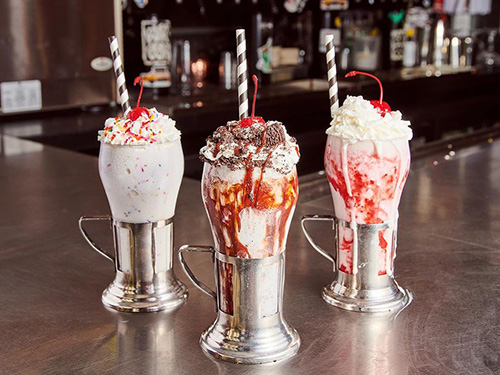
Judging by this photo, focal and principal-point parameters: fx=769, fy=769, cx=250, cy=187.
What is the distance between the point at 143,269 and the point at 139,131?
0.79 ft

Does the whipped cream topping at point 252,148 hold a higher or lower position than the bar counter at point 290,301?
higher

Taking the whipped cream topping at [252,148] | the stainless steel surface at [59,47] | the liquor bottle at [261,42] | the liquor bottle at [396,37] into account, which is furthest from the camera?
the liquor bottle at [396,37]

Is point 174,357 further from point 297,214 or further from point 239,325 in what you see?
point 297,214

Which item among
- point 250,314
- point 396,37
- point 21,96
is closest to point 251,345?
point 250,314

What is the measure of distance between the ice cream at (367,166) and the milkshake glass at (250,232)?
17 cm

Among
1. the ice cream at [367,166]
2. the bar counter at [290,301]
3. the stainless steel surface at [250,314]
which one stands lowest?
the bar counter at [290,301]

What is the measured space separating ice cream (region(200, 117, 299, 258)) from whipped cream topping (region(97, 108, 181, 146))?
17 cm

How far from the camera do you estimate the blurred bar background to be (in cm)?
345

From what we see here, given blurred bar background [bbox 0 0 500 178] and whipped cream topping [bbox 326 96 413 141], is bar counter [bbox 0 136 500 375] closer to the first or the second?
whipped cream topping [bbox 326 96 413 141]

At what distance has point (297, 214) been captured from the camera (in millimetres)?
1831

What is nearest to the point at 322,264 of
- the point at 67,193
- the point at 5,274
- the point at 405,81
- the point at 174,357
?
the point at 174,357

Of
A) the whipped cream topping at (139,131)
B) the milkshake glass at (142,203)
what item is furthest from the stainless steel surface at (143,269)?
the whipped cream topping at (139,131)

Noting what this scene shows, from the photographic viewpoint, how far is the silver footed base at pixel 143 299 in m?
1.28

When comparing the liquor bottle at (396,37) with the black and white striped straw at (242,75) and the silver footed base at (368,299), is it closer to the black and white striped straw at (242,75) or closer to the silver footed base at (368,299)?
the silver footed base at (368,299)
